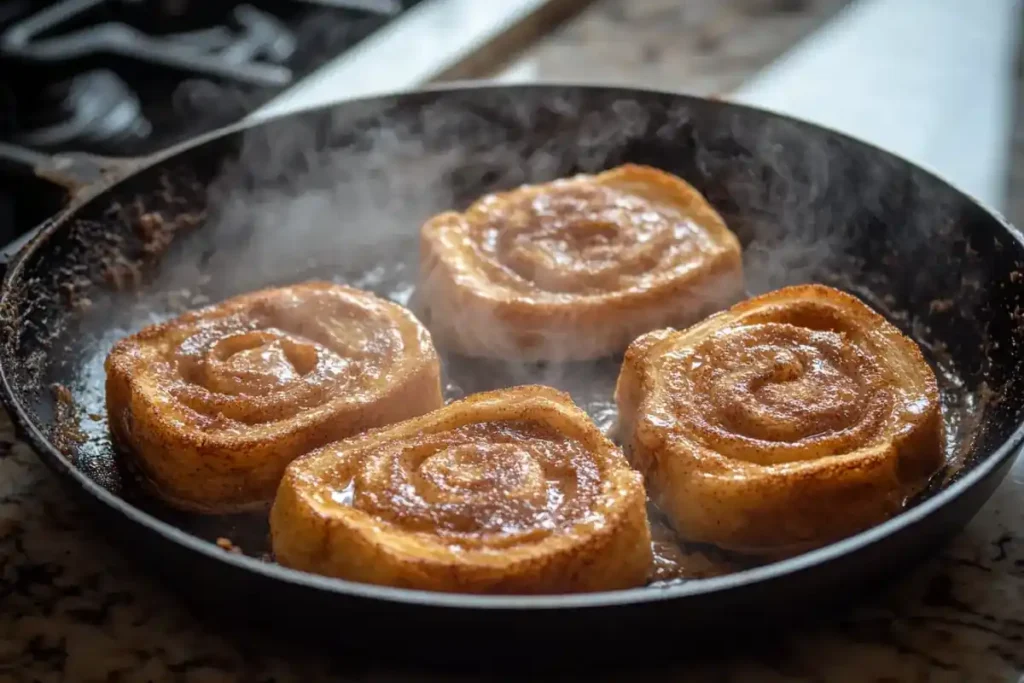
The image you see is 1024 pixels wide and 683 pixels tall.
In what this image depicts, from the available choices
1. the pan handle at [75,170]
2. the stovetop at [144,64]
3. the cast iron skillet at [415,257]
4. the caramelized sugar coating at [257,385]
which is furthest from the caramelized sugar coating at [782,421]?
the stovetop at [144,64]

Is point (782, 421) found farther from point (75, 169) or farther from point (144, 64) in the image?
point (144, 64)

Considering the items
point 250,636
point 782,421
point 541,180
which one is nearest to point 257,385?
point 250,636

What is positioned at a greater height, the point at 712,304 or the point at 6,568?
the point at 712,304

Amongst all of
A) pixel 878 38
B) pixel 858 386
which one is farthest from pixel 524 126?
pixel 878 38

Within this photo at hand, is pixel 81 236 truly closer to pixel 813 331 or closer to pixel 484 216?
pixel 484 216

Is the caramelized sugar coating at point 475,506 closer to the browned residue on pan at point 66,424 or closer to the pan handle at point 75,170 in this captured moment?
the browned residue on pan at point 66,424

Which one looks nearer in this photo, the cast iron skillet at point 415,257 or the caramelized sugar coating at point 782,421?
the cast iron skillet at point 415,257
